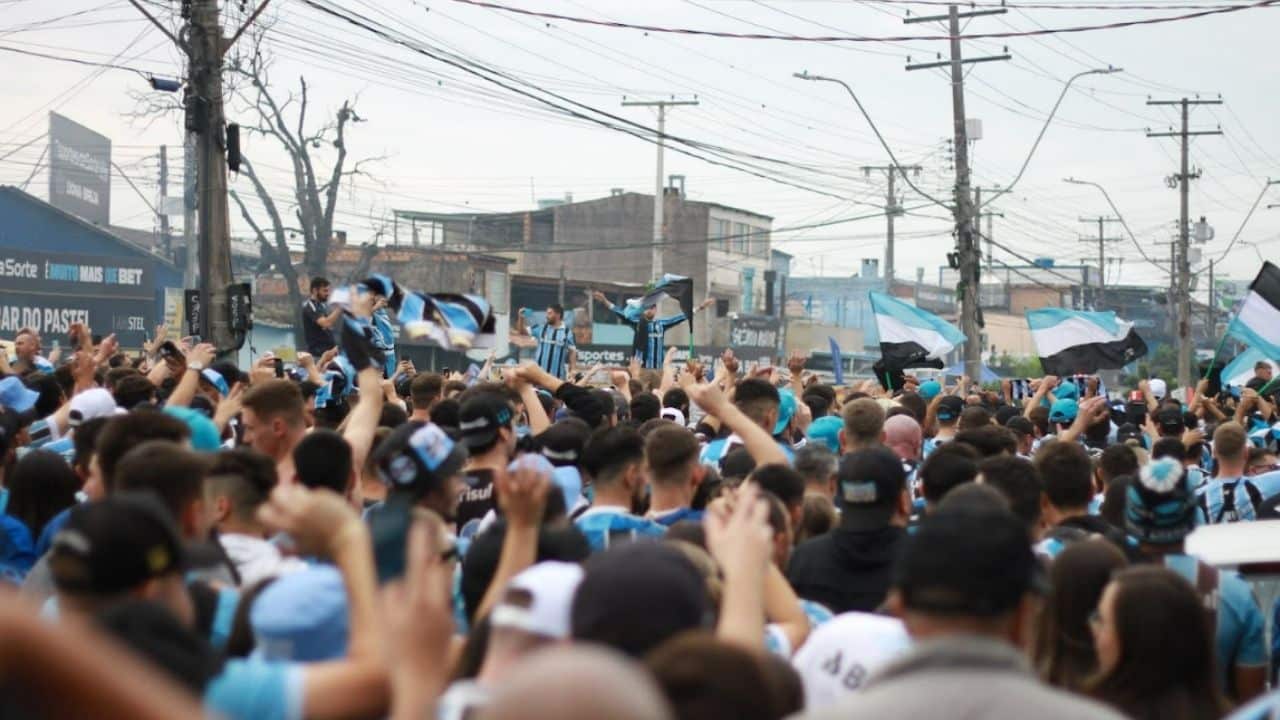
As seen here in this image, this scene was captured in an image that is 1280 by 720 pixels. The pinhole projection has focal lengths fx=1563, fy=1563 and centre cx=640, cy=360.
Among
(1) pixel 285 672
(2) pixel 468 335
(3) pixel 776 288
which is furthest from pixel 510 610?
(3) pixel 776 288

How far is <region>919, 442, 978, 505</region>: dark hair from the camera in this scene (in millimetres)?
6562

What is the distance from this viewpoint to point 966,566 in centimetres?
350

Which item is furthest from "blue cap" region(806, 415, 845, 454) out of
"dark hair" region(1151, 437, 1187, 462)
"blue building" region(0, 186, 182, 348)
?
"blue building" region(0, 186, 182, 348)

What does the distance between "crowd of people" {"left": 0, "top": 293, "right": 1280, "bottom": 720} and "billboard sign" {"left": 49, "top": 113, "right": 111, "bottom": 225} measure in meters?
59.8

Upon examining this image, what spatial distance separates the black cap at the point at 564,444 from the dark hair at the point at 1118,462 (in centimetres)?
289

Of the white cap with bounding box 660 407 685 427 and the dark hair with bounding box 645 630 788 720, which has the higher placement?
the dark hair with bounding box 645 630 788 720

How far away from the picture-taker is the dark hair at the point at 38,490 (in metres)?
6.53

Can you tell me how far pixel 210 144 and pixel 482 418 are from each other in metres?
11.1

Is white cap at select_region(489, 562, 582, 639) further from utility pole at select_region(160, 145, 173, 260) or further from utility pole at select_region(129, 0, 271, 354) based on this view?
utility pole at select_region(160, 145, 173, 260)

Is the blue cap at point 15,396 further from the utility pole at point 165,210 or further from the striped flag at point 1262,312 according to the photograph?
the utility pole at point 165,210

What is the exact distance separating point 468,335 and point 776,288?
84.9 m

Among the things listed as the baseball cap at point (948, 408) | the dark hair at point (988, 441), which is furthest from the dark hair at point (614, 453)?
the baseball cap at point (948, 408)

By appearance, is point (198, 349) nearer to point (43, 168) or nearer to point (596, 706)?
point (596, 706)

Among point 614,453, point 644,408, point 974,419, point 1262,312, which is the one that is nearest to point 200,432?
point 614,453
